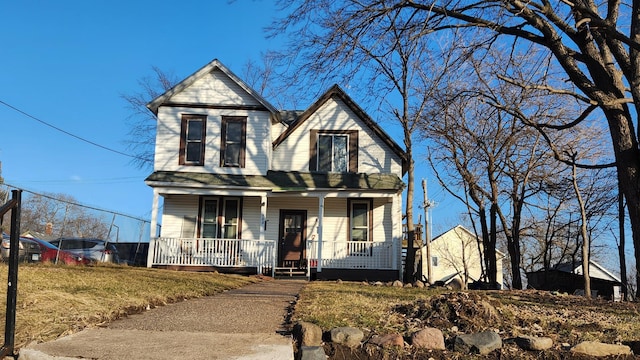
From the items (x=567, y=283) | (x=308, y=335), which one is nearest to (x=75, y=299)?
(x=308, y=335)

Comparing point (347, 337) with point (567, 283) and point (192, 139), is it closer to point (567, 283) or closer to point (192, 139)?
point (192, 139)

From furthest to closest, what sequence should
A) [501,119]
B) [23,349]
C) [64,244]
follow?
[501,119], [64,244], [23,349]

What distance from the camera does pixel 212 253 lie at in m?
16.6

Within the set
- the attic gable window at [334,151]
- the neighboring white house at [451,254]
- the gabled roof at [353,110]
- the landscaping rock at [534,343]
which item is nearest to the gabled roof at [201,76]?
the gabled roof at [353,110]

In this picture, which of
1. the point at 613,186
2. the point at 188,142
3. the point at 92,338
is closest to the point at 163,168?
the point at 188,142

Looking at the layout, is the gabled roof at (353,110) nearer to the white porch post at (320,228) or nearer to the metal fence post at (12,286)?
the white porch post at (320,228)

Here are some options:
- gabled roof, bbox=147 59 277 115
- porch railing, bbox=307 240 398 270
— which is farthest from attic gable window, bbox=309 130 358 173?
porch railing, bbox=307 240 398 270

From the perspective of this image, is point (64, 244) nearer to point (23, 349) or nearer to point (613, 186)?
point (23, 349)

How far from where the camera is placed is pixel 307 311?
6637 mm

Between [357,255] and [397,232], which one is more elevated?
[397,232]

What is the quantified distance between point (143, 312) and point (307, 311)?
7.10 ft

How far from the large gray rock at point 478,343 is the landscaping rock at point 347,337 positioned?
97 cm

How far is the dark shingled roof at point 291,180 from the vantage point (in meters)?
16.5

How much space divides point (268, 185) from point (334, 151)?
9.73 feet
